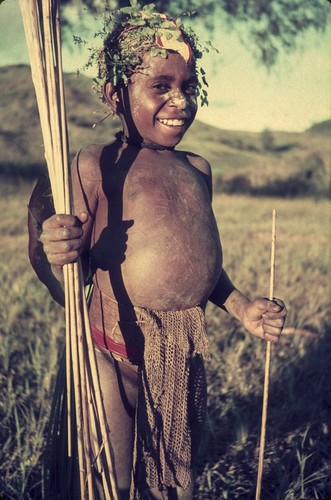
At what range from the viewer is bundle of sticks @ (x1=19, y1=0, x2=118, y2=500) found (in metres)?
1.57

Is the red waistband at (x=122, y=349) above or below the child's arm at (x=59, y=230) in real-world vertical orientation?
below

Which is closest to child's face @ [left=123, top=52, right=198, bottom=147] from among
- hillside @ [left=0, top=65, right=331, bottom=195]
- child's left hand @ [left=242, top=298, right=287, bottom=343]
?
child's left hand @ [left=242, top=298, right=287, bottom=343]

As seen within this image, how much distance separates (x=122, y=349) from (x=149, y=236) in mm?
387

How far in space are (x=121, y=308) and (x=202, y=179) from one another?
0.53 m

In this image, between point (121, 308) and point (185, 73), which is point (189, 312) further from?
point (185, 73)

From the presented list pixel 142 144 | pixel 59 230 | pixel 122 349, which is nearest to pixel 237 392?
pixel 122 349

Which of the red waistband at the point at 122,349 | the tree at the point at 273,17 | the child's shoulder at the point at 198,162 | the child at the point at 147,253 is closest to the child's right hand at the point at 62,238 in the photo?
the child at the point at 147,253

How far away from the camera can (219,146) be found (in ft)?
46.4

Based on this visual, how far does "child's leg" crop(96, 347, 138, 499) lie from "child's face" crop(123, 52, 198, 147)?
0.74 meters

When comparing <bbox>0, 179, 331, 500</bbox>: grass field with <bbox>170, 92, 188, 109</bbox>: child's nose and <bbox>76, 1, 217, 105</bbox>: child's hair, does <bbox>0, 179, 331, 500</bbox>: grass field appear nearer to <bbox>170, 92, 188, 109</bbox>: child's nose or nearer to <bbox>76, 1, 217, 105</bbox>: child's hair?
<bbox>170, 92, 188, 109</bbox>: child's nose

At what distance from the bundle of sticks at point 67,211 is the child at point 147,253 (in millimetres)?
171

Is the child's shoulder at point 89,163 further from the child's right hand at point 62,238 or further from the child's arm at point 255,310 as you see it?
the child's arm at point 255,310

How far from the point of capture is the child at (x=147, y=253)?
183cm

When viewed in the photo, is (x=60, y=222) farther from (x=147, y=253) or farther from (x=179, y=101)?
(x=179, y=101)
